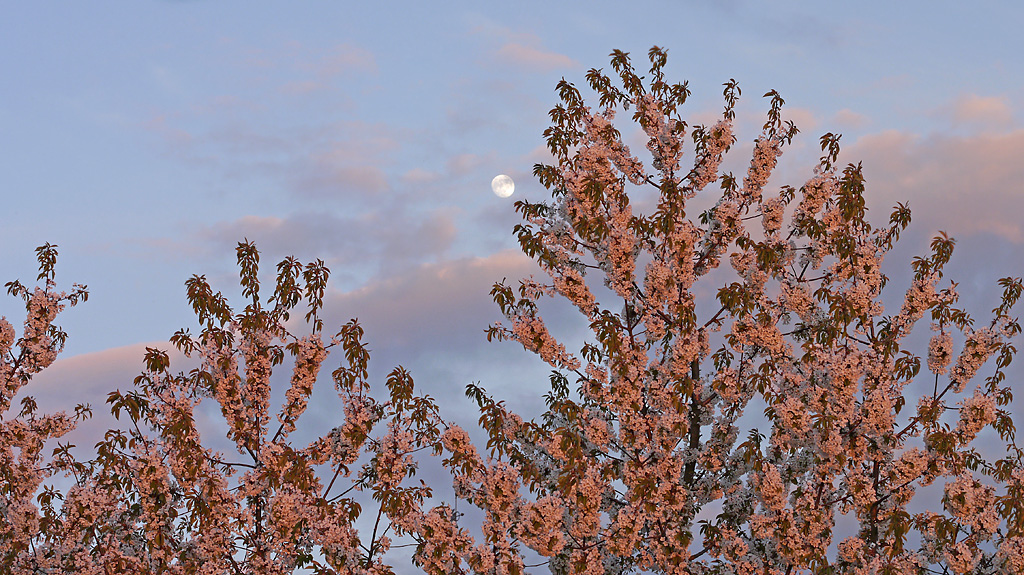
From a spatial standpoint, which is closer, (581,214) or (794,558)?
(794,558)

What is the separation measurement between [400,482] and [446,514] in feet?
2.87

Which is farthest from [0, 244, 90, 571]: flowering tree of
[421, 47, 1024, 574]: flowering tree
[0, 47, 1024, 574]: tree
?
[421, 47, 1024, 574]: flowering tree

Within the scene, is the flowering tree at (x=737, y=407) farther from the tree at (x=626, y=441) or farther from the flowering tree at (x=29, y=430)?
the flowering tree at (x=29, y=430)

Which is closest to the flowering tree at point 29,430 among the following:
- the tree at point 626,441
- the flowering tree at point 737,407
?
the tree at point 626,441

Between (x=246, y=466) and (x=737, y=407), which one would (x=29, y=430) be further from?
(x=737, y=407)

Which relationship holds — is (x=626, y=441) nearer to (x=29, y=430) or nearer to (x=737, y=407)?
(x=737, y=407)

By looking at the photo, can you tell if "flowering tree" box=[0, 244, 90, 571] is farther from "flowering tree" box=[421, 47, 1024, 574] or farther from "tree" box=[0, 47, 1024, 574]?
"flowering tree" box=[421, 47, 1024, 574]

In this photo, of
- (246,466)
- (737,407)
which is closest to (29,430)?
(246,466)

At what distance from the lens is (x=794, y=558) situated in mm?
13516

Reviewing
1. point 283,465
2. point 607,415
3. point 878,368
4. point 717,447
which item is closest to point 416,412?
point 283,465

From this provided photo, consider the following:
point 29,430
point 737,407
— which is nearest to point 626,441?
point 737,407

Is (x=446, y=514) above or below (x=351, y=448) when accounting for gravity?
below

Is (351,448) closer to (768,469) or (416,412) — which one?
→ (416,412)

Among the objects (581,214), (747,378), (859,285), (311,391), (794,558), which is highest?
(581,214)
